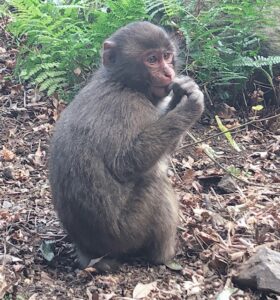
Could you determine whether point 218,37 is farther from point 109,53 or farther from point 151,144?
point 151,144

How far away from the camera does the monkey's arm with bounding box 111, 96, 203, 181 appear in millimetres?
5121

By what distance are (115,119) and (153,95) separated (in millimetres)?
496

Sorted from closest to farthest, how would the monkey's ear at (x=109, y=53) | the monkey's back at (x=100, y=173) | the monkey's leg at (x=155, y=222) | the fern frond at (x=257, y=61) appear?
the monkey's back at (x=100, y=173), the monkey's leg at (x=155, y=222), the monkey's ear at (x=109, y=53), the fern frond at (x=257, y=61)

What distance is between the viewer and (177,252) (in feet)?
18.2

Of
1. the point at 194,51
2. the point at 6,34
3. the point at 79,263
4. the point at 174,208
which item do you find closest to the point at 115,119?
the point at 174,208

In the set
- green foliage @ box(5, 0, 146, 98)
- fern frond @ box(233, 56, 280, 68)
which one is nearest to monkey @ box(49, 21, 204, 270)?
green foliage @ box(5, 0, 146, 98)

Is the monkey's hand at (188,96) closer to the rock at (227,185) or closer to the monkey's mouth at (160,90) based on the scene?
the monkey's mouth at (160,90)

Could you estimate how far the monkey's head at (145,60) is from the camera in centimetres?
547

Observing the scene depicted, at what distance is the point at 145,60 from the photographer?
5480 millimetres

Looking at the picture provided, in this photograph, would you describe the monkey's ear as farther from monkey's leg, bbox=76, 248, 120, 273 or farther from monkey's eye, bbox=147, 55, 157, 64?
monkey's leg, bbox=76, 248, 120, 273

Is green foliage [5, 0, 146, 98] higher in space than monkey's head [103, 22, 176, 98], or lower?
lower

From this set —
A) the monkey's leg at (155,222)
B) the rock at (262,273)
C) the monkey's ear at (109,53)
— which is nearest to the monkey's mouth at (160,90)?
the monkey's ear at (109,53)

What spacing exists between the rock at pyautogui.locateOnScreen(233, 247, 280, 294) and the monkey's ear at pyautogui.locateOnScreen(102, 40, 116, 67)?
77.9 inches

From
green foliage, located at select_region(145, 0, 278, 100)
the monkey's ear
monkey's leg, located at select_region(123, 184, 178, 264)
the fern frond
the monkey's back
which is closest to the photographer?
the monkey's back
